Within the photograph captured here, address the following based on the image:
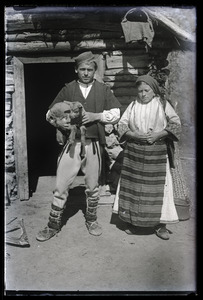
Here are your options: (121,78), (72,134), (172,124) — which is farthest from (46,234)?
(121,78)

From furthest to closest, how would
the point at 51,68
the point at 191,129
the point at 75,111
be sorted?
1. the point at 51,68
2. the point at 191,129
3. the point at 75,111

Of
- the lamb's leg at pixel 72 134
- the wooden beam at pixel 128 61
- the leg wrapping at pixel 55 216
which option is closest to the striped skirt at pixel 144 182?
the lamb's leg at pixel 72 134

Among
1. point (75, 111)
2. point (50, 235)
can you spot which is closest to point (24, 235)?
point (50, 235)

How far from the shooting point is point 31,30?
5340 mm

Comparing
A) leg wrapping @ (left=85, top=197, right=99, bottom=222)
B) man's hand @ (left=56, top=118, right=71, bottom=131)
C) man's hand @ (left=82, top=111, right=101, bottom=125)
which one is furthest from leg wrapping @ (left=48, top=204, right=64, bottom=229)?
man's hand @ (left=82, top=111, right=101, bottom=125)

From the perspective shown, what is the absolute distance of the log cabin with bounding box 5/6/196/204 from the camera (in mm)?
5074

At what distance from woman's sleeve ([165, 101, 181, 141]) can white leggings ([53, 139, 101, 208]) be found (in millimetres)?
959

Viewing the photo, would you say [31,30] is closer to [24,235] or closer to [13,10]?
[13,10]

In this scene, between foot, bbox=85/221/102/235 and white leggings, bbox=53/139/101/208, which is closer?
white leggings, bbox=53/139/101/208

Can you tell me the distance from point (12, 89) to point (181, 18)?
273 cm

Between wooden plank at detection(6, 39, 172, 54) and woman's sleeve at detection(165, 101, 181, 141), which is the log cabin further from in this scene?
woman's sleeve at detection(165, 101, 181, 141)

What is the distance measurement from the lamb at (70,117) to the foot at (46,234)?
1118 millimetres

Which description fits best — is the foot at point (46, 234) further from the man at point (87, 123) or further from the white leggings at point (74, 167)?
the white leggings at point (74, 167)

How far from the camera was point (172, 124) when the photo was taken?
Answer: 14.7 feet
